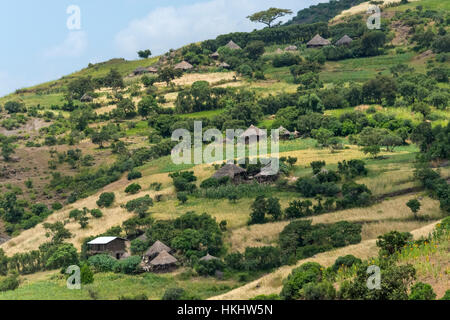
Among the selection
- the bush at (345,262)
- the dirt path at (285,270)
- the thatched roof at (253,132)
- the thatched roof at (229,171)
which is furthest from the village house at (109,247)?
the thatched roof at (253,132)

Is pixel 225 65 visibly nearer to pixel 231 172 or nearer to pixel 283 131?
pixel 283 131

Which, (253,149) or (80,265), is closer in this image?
(80,265)

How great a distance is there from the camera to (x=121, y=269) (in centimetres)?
4438

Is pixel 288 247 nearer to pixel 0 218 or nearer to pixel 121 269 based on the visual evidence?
pixel 121 269

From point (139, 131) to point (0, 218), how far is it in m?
25.6

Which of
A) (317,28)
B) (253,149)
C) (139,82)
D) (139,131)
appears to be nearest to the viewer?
(253,149)

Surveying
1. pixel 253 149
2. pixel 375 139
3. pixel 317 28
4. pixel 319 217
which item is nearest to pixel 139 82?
pixel 317 28

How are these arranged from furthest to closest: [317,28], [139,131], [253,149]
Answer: [317,28] → [139,131] → [253,149]

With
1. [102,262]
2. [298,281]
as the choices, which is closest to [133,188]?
[102,262]

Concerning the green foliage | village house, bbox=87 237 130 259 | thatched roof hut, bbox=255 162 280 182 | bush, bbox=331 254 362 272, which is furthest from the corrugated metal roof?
the green foliage

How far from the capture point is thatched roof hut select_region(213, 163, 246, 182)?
2309 inches

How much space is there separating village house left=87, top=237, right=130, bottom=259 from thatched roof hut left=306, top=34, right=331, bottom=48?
74191mm

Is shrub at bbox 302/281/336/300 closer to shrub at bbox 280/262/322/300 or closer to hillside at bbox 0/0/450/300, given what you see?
hillside at bbox 0/0/450/300

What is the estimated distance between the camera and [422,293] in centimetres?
2775
